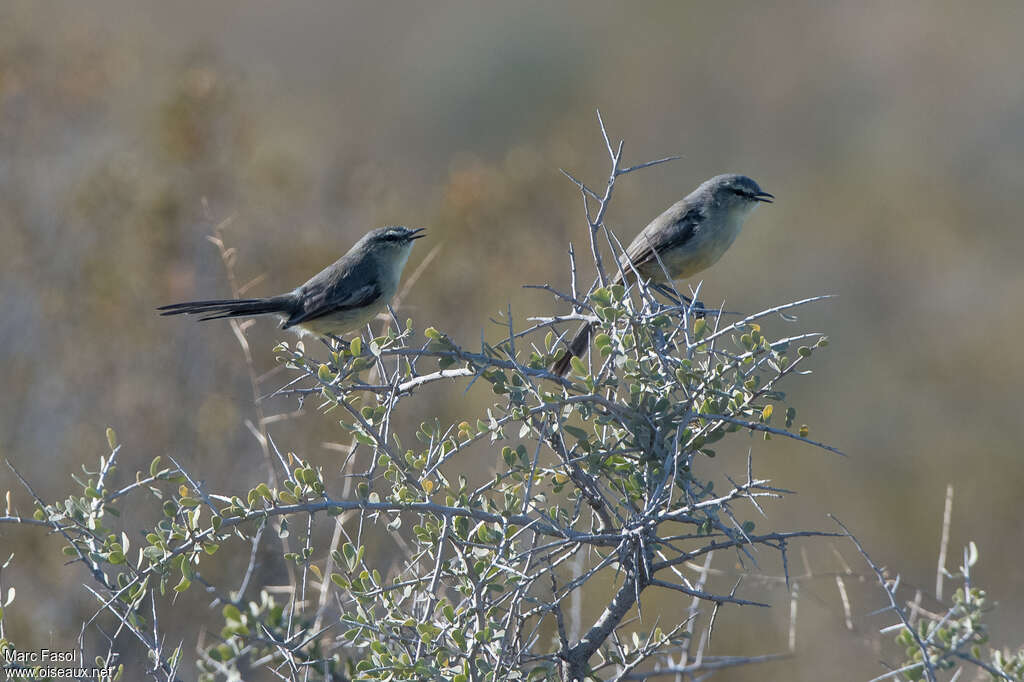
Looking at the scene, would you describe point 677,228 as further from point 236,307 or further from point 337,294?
point 236,307

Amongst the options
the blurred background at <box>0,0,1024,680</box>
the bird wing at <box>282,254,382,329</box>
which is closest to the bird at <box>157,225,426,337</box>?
the bird wing at <box>282,254,382,329</box>

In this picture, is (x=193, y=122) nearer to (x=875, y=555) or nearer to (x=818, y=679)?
(x=818, y=679)

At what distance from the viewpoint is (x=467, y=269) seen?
9.48m

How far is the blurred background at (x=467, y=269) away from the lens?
8.48 meters

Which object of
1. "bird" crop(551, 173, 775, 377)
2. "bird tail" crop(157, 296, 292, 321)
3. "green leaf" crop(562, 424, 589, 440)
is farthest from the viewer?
"bird" crop(551, 173, 775, 377)

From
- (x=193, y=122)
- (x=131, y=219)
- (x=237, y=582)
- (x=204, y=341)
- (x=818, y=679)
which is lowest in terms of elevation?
(x=818, y=679)

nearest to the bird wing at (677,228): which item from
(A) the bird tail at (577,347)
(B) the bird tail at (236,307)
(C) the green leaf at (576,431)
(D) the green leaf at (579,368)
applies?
(A) the bird tail at (577,347)

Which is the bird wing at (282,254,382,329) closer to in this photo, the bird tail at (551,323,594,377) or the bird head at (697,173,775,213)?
the bird tail at (551,323,594,377)

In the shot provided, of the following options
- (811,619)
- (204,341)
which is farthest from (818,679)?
(204,341)

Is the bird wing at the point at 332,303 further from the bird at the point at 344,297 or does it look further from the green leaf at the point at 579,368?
the green leaf at the point at 579,368

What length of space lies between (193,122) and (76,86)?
1.24 m

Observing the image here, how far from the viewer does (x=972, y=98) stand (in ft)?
74.1

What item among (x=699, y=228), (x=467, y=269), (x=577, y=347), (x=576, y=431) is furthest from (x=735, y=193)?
(x=467, y=269)

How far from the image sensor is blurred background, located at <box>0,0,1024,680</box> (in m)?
8.48
